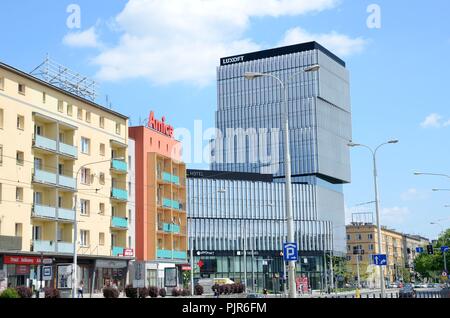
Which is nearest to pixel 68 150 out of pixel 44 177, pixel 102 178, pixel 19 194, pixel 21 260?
pixel 44 177

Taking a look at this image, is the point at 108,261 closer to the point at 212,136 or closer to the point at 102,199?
the point at 102,199

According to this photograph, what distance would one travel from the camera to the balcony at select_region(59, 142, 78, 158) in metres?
58.9

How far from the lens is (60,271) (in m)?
45.8

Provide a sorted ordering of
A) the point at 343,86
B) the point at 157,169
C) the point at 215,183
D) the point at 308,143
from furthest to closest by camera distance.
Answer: the point at 343,86 < the point at 308,143 < the point at 215,183 < the point at 157,169

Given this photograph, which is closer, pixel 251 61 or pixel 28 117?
pixel 28 117

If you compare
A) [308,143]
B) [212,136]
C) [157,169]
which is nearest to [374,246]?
[308,143]

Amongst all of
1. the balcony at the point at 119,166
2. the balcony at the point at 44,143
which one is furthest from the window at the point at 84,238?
the balcony at the point at 44,143

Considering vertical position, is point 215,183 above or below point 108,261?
above

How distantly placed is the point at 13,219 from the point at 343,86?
131667 millimetres

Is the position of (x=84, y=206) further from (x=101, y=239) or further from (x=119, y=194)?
(x=119, y=194)

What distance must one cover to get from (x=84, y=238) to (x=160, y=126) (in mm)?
23314

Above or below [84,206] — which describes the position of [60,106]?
above

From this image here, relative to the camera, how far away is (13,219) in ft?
170

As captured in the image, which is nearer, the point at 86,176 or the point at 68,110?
the point at 68,110
